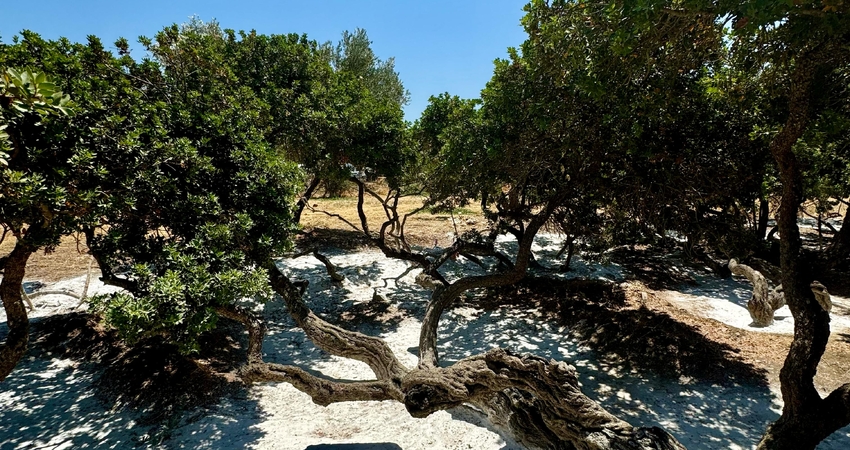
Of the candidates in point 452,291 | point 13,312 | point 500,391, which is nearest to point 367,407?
point 452,291

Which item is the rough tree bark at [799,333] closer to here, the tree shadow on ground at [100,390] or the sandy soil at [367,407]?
the sandy soil at [367,407]

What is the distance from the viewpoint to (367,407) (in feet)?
22.5

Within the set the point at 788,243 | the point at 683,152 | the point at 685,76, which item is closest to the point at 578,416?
the point at 788,243

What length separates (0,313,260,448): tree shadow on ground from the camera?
608cm

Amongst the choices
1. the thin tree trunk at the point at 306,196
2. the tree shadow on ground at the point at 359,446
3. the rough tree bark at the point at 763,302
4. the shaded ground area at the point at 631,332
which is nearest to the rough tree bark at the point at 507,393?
the tree shadow on ground at the point at 359,446

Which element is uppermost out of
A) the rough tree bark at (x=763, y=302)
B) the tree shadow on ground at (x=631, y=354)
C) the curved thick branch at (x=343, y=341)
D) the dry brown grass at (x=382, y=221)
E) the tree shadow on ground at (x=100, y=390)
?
the dry brown grass at (x=382, y=221)

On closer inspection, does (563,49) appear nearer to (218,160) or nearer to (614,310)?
(218,160)

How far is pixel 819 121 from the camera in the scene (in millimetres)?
4898

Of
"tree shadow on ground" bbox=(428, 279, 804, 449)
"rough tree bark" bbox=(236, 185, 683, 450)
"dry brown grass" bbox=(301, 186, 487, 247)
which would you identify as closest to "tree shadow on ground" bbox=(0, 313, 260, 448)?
"rough tree bark" bbox=(236, 185, 683, 450)

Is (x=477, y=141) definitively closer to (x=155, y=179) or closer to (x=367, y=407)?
(x=367, y=407)

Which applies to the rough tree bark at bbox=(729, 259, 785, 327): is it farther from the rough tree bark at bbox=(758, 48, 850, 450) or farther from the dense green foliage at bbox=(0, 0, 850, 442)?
the rough tree bark at bbox=(758, 48, 850, 450)

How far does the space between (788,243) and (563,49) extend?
3.22 meters

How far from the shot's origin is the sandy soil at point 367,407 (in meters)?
5.81

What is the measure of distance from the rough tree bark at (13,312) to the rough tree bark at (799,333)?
808 centimetres
